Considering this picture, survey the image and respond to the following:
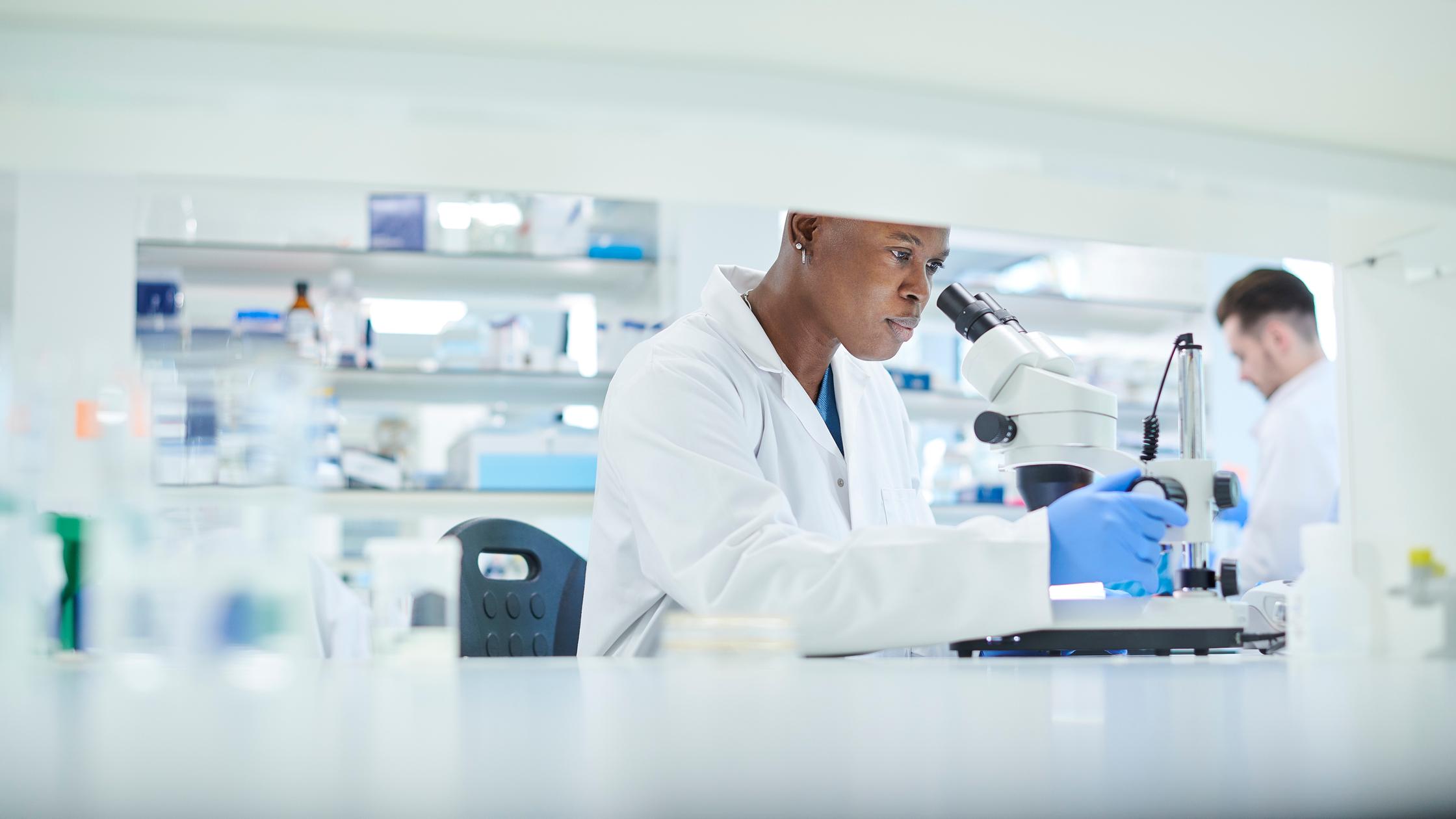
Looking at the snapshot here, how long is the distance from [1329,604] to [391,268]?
3.85 metres

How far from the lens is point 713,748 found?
47 cm

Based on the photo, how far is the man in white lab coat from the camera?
11.5 ft

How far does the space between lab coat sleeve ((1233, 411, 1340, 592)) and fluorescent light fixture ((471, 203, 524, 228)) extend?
2830 millimetres

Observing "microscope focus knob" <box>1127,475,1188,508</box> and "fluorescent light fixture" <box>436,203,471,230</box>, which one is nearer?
"microscope focus knob" <box>1127,475,1188,508</box>

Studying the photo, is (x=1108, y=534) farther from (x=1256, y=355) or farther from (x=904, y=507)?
(x=1256, y=355)

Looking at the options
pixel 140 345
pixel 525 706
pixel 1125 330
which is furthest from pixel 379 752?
pixel 1125 330

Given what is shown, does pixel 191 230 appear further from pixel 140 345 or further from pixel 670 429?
pixel 670 429

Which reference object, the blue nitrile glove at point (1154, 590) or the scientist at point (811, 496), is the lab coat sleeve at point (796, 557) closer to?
the scientist at point (811, 496)

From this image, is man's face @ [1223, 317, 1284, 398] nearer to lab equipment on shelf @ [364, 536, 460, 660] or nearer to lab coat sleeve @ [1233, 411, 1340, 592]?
lab coat sleeve @ [1233, 411, 1340, 592]

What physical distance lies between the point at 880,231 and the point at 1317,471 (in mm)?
2365

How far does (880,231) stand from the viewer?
187 centimetres

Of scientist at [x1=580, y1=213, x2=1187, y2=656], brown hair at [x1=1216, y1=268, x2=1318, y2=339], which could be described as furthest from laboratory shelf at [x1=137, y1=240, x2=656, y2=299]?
A: scientist at [x1=580, y1=213, x2=1187, y2=656]

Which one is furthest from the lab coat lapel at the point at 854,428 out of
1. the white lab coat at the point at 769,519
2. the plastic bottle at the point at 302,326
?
the plastic bottle at the point at 302,326

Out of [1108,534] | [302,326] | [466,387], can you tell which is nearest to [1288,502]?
[1108,534]
